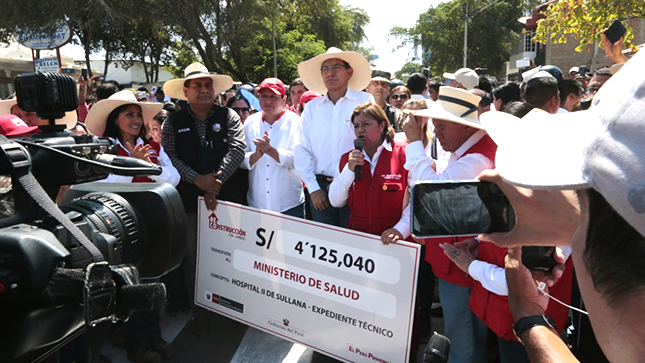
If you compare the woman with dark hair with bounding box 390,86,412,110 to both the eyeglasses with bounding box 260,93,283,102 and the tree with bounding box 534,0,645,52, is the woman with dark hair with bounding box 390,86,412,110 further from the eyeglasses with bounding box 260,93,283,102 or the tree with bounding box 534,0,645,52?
the tree with bounding box 534,0,645,52

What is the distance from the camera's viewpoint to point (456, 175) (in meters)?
2.43

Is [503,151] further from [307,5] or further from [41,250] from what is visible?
[307,5]

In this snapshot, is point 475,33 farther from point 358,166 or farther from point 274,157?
point 358,166

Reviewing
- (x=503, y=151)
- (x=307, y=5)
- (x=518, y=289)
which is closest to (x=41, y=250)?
(x=503, y=151)

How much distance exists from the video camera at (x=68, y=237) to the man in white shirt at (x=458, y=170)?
4.81 feet

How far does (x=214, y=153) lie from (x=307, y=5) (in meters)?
26.0

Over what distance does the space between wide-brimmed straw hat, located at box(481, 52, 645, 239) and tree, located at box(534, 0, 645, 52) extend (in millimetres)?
6392

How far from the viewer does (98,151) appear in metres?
1.64

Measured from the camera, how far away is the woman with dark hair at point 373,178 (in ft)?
9.95

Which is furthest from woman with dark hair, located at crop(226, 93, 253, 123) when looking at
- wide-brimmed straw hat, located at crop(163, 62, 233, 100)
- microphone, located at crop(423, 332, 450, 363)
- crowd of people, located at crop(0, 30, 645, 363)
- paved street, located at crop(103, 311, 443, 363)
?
microphone, located at crop(423, 332, 450, 363)

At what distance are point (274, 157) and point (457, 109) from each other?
1732 mm

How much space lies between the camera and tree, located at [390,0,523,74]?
4847cm

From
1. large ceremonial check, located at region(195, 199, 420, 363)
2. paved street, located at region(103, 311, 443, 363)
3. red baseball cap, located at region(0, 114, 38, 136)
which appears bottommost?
paved street, located at region(103, 311, 443, 363)

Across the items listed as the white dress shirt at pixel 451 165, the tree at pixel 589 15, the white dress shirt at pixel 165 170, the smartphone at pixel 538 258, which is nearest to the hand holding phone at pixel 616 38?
the tree at pixel 589 15
